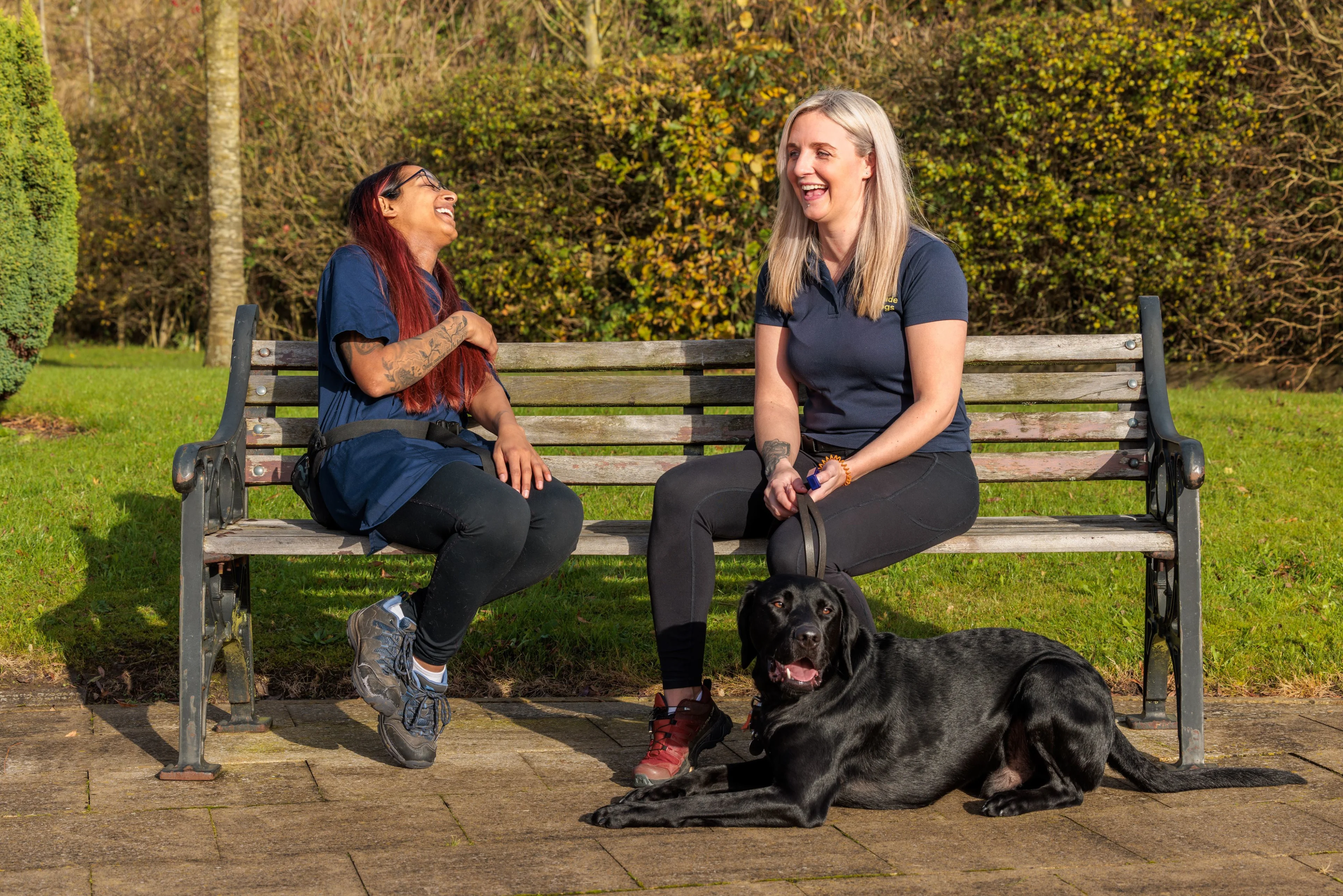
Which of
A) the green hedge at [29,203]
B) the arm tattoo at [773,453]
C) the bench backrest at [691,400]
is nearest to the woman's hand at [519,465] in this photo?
the bench backrest at [691,400]

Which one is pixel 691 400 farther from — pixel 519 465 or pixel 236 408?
pixel 236 408

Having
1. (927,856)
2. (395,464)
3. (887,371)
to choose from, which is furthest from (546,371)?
(927,856)

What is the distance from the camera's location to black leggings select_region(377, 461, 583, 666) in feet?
11.5

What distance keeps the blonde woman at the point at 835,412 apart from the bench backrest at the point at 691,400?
36cm

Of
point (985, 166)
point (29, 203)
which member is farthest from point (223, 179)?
point (985, 166)

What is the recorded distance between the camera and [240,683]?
3.91 m

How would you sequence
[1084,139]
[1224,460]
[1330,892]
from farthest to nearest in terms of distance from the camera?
[1084,139]
[1224,460]
[1330,892]

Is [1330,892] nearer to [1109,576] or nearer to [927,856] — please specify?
[927,856]

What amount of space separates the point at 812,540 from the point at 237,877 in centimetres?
164

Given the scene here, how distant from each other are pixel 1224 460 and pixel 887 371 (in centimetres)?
419

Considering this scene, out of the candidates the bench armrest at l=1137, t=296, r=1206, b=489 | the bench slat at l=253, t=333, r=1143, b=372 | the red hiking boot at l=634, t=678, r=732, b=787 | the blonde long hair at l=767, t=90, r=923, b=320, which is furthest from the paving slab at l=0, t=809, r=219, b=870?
the bench armrest at l=1137, t=296, r=1206, b=489

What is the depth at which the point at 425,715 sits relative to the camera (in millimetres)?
3508

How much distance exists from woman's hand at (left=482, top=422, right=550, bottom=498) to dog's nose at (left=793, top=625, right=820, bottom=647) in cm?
106

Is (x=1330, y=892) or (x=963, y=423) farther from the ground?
(x=963, y=423)
